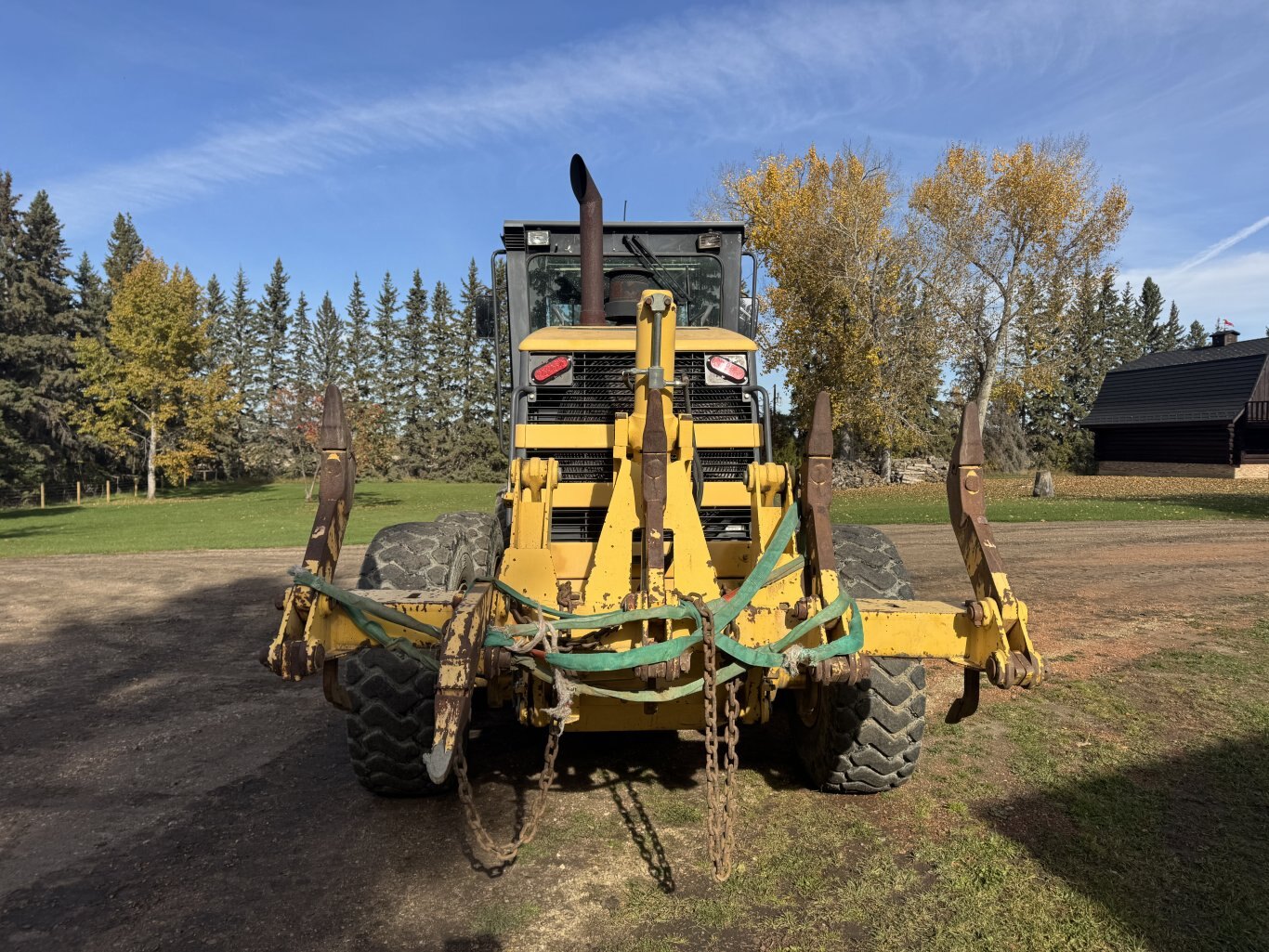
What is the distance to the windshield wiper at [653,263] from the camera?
5938 mm

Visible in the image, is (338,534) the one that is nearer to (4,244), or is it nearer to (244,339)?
(4,244)

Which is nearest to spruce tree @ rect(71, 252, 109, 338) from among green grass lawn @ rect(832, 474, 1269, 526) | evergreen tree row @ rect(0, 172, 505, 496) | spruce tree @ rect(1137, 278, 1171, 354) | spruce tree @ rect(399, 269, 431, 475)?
evergreen tree row @ rect(0, 172, 505, 496)

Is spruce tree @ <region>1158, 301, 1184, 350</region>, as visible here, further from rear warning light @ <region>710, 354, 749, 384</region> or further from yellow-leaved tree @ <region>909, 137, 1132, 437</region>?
rear warning light @ <region>710, 354, 749, 384</region>

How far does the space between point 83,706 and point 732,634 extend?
213 inches

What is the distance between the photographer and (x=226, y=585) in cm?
1173

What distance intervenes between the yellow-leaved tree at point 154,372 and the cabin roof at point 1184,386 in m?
39.9

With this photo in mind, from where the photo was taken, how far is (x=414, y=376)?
68.1m

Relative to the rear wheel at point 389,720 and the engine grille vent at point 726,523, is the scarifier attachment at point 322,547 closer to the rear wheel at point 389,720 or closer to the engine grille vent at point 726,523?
the rear wheel at point 389,720

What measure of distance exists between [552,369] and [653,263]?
5.45 feet

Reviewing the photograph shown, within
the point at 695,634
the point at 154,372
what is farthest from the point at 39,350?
the point at 695,634

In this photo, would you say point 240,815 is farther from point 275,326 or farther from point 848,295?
point 275,326

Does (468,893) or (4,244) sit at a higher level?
(4,244)

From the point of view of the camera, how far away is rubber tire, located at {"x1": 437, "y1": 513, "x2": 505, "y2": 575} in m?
4.78

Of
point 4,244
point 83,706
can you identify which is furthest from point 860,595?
point 4,244
